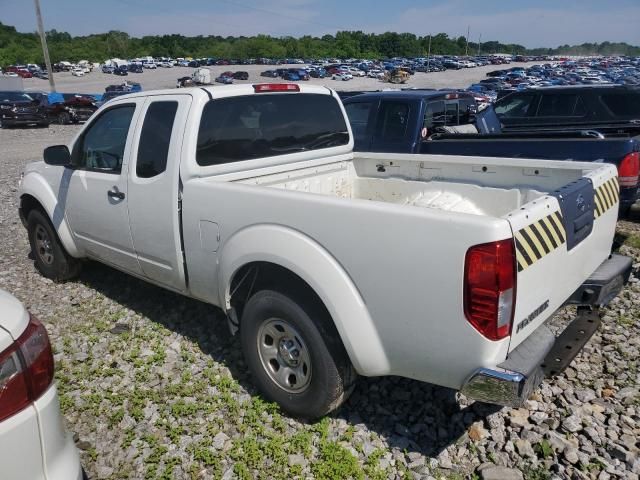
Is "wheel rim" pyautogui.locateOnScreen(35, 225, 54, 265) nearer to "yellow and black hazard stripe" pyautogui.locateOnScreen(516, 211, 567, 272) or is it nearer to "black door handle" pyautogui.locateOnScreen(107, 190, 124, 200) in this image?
"black door handle" pyautogui.locateOnScreen(107, 190, 124, 200)

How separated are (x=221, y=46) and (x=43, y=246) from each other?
402 feet

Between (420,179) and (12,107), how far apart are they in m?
23.3

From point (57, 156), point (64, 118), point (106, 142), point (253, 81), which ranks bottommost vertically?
point (253, 81)

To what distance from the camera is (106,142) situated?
429 centimetres

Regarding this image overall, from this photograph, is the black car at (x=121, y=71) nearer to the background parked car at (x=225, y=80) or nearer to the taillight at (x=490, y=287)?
the background parked car at (x=225, y=80)

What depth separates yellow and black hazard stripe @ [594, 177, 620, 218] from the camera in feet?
10.0

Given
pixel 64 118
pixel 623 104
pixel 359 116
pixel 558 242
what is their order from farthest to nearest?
pixel 64 118 → pixel 623 104 → pixel 359 116 → pixel 558 242

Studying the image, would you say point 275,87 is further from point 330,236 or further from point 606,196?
point 606,196

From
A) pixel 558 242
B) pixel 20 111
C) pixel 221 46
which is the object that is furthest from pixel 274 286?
pixel 221 46

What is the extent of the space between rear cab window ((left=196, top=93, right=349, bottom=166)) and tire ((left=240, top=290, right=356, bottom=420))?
1.18 m

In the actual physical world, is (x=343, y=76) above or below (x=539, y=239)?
below

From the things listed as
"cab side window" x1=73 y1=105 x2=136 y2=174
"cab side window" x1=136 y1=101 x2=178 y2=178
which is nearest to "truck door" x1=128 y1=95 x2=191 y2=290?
"cab side window" x1=136 y1=101 x2=178 y2=178

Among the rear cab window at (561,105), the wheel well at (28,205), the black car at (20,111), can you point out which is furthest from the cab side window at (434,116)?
the black car at (20,111)

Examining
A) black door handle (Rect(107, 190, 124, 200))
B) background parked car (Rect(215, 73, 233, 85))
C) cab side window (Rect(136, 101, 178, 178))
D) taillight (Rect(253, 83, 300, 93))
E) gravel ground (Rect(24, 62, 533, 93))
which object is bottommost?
gravel ground (Rect(24, 62, 533, 93))
